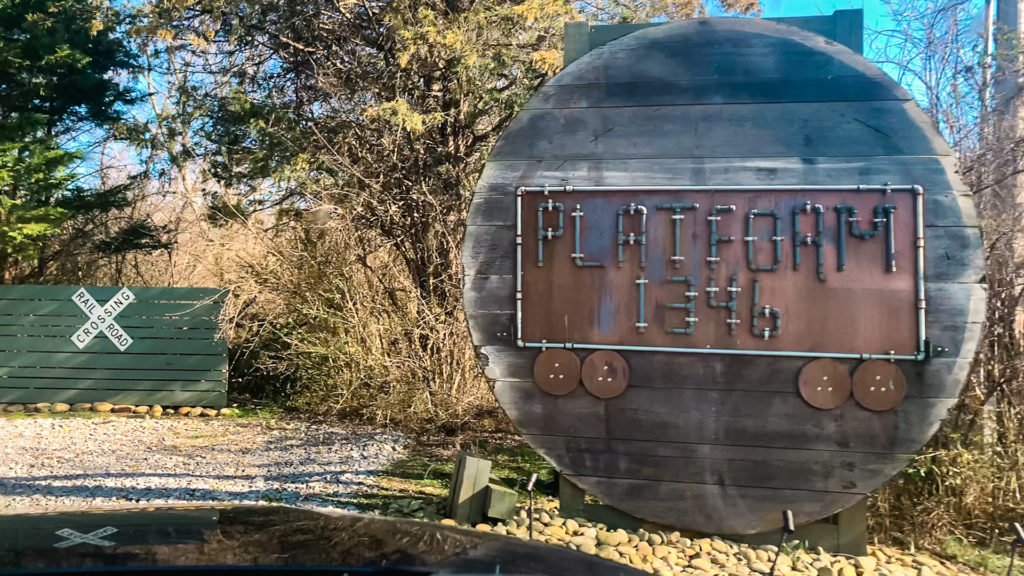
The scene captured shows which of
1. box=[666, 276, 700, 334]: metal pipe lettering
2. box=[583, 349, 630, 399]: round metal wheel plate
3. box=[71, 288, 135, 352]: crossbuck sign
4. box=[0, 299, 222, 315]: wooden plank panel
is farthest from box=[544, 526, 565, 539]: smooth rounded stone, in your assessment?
box=[71, 288, 135, 352]: crossbuck sign

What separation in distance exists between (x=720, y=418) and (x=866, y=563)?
3.70ft

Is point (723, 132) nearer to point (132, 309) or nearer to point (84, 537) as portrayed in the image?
point (84, 537)

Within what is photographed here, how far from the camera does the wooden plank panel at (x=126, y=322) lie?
9.91m

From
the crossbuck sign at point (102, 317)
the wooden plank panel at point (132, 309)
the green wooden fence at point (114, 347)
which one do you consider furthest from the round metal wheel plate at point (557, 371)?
the crossbuck sign at point (102, 317)

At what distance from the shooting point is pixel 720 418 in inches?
156

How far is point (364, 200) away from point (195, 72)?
3954 mm

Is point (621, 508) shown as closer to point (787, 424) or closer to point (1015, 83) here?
point (787, 424)

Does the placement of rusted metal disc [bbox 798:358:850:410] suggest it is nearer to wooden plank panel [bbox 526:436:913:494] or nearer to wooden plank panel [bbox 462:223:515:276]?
wooden plank panel [bbox 526:436:913:494]

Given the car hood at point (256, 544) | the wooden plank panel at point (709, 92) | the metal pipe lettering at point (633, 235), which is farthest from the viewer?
the metal pipe lettering at point (633, 235)

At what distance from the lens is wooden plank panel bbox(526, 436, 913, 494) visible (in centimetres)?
378

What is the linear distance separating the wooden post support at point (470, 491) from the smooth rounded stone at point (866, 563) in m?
2.27

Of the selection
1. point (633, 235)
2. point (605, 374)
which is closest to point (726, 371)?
point (605, 374)

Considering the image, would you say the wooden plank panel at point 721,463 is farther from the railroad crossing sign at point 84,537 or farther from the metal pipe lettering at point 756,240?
the railroad crossing sign at point 84,537

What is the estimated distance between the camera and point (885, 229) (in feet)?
12.2
